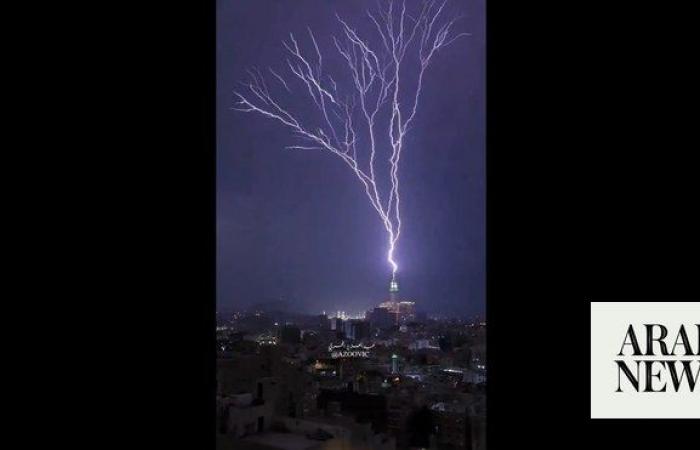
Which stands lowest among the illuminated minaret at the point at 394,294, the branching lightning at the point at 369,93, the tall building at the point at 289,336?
the tall building at the point at 289,336

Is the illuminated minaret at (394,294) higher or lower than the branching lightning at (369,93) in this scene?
lower

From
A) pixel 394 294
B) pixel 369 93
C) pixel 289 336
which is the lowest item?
pixel 289 336

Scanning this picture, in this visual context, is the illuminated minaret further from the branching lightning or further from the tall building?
the tall building

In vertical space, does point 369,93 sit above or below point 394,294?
above

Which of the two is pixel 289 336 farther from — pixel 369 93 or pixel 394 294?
pixel 369 93

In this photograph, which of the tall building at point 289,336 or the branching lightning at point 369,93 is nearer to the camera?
the branching lightning at point 369,93

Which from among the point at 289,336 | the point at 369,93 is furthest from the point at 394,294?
the point at 369,93

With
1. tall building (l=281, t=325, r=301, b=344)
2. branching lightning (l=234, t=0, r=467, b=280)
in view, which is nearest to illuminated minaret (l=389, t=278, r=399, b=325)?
branching lightning (l=234, t=0, r=467, b=280)

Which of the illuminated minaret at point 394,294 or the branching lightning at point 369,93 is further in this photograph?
the illuminated minaret at point 394,294

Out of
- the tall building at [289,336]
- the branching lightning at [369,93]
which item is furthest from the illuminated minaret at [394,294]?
the tall building at [289,336]

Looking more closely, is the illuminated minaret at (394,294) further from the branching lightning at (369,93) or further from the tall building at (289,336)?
the tall building at (289,336)
